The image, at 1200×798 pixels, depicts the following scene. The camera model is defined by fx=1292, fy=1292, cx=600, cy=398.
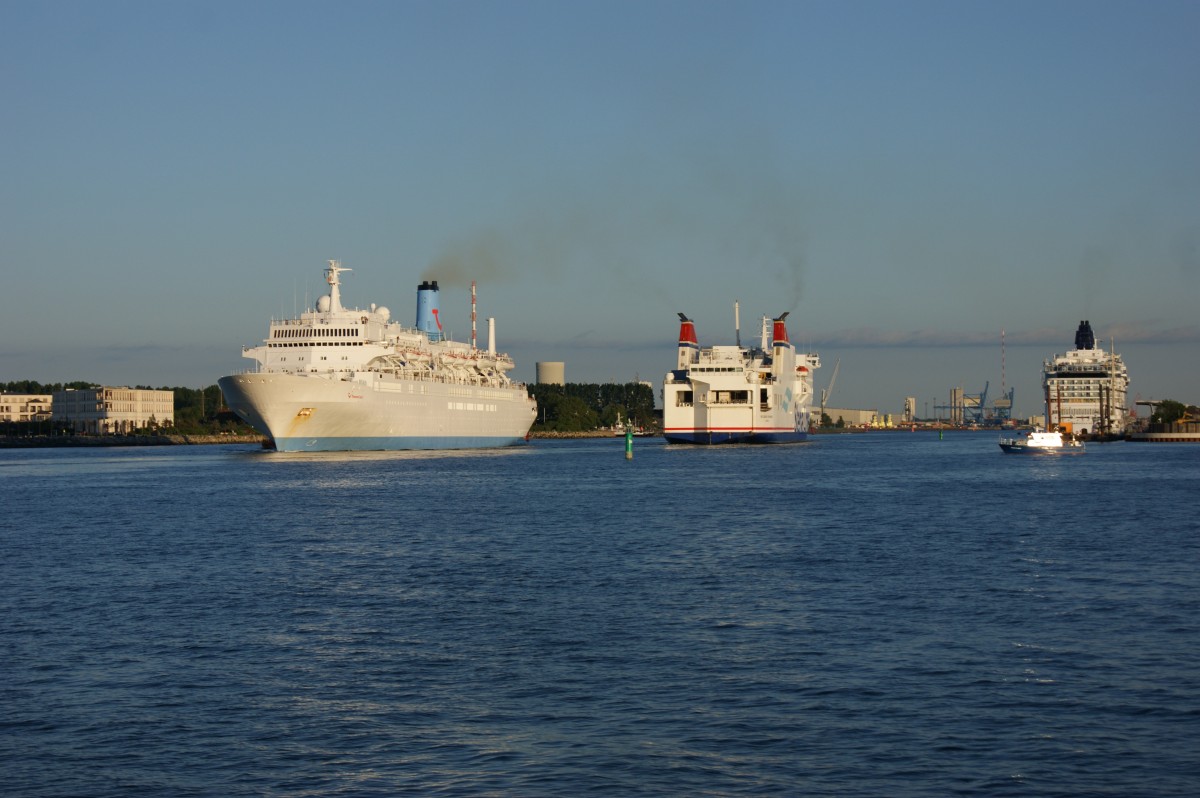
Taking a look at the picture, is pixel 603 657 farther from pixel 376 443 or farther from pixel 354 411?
pixel 376 443

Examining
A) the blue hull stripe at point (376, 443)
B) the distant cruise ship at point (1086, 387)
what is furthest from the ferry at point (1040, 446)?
the distant cruise ship at point (1086, 387)

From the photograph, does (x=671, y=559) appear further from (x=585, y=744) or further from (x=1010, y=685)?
(x=585, y=744)

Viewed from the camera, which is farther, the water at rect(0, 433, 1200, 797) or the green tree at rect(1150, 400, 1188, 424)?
the green tree at rect(1150, 400, 1188, 424)

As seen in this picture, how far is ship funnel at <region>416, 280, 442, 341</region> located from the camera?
129 meters

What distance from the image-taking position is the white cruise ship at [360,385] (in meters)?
93.7

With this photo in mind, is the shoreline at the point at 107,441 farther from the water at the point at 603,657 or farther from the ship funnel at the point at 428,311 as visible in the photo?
the water at the point at 603,657

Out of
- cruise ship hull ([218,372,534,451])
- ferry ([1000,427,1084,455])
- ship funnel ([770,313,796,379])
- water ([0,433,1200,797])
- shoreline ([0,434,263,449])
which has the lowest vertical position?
water ([0,433,1200,797])

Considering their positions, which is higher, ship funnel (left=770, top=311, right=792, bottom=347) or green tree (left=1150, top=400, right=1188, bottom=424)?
ship funnel (left=770, top=311, right=792, bottom=347)

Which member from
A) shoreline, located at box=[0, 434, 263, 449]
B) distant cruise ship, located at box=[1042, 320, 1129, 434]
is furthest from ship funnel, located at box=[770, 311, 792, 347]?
shoreline, located at box=[0, 434, 263, 449]

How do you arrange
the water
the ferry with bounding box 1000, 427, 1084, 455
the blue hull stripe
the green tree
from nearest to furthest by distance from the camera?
the water
the blue hull stripe
the ferry with bounding box 1000, 427, 1084, 455
the green tree

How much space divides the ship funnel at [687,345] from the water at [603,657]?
276 ft

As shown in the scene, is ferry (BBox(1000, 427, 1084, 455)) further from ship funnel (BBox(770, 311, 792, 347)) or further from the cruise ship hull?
the cruise ship hull

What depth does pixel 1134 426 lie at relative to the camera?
632 ft

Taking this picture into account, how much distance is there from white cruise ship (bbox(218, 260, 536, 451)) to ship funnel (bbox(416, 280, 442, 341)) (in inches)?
3.9
